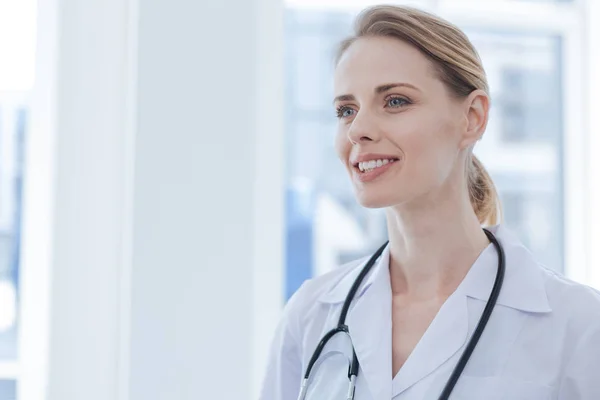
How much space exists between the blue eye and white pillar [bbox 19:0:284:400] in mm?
579

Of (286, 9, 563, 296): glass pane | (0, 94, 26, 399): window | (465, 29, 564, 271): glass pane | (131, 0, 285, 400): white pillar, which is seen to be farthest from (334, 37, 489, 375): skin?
(286, 9, 563, 296): glass pane

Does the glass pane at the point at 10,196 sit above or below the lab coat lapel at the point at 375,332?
above

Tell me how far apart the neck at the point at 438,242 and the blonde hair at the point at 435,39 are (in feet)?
0.41

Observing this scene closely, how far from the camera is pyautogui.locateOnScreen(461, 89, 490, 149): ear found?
1220 mm

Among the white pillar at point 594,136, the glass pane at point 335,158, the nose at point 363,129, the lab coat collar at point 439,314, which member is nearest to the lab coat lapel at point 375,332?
the lab coat collar at point 439,314

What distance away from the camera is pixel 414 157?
45.7 inches

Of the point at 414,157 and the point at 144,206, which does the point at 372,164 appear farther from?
the point at 144,206

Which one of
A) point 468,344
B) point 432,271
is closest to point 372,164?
point 432,271

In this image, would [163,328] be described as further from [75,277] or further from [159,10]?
[159,10]

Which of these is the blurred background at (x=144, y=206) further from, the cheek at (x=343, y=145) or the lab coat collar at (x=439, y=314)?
the lab coat collar at (x=439, y=314)

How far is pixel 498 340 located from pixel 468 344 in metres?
0.05

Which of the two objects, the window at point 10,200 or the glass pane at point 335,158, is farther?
the glass pane at point 335,158

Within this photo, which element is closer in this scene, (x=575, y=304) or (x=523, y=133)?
(x=575, y=304)

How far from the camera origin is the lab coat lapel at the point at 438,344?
1.12 m
